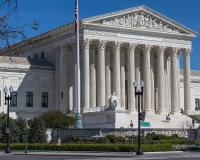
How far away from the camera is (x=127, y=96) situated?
9981 cm

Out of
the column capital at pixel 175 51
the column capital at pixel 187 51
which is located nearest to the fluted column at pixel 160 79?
the column capital at pixel 175 51

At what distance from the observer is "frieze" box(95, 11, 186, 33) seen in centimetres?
9501

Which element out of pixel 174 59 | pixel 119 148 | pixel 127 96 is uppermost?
pixel 174 59

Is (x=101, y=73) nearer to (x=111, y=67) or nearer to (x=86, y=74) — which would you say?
(x=86, y=74)

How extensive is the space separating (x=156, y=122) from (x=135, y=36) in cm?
1686

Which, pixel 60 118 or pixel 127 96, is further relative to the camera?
pixel 127 96

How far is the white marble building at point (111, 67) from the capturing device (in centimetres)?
9269

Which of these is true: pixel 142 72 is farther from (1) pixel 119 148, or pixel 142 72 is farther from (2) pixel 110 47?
(1) pixel 119 148

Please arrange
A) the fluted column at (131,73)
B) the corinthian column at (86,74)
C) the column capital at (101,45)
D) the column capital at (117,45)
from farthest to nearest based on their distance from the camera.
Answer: the fluted column at (131,73) < the column capital at (117,45) < the column capital at (101,45) < the corinthian column at (86,74)

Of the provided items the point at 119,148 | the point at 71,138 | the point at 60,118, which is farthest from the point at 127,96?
the point at 119,148

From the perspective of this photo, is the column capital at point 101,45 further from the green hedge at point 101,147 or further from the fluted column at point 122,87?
the green hedge at point 101,147

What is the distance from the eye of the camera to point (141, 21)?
9800cm

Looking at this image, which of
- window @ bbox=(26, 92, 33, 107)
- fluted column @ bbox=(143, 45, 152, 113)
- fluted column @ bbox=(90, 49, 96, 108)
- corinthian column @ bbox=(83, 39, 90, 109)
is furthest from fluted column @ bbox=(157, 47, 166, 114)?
window @ bbox=(26, 92, 33, 107)

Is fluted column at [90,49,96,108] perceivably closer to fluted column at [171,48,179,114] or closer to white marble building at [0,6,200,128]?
white marble building at [0,6,200,128]
